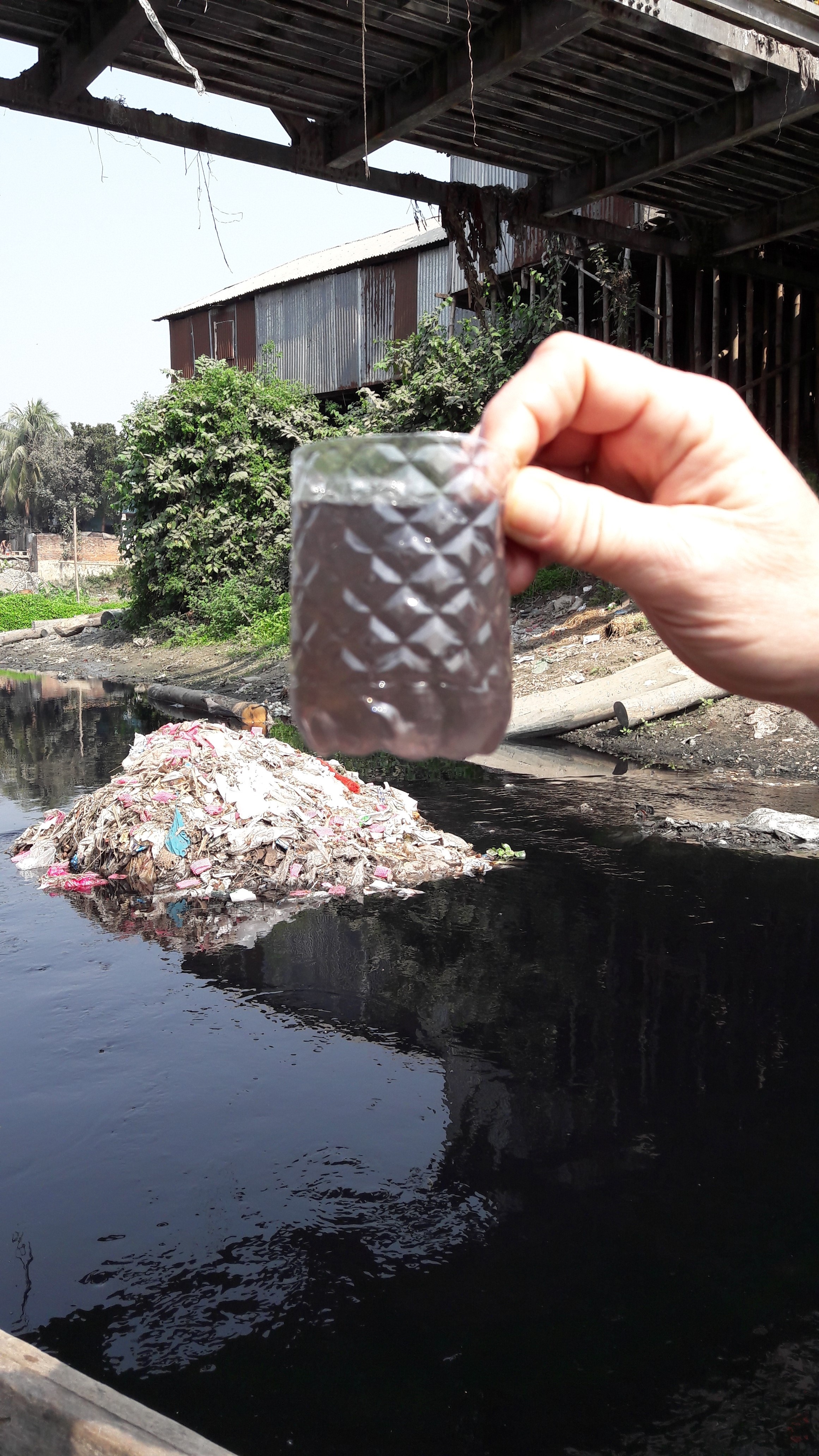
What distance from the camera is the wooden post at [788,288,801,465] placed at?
1521cm

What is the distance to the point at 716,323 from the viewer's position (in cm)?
1469

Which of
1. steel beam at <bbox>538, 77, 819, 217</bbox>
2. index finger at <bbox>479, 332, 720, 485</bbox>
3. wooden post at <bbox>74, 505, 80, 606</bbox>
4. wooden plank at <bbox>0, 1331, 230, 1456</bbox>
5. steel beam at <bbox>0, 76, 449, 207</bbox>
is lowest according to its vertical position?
wooden plank at <bbox>0, 1331, 230, 1456</bbox>

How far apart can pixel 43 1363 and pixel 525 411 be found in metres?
2.21

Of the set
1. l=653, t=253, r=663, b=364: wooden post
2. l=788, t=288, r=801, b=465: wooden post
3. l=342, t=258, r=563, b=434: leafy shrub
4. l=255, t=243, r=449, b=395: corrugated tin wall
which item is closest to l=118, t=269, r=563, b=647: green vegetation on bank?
l=255, t=243, r=449, b=395: corrugated tin wall

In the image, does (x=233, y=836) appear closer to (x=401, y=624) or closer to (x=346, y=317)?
(x=401, y=624)

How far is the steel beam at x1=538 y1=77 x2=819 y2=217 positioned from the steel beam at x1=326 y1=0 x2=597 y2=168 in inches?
68.1

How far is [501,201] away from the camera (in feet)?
29.8

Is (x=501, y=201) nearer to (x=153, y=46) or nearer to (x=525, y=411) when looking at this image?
(x=153, y=46)

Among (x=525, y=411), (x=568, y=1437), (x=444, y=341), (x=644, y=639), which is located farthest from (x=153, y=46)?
(x=444, y=341)

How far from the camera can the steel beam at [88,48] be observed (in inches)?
249

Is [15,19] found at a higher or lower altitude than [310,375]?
lower

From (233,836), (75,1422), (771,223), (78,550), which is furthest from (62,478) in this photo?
(75,1422)

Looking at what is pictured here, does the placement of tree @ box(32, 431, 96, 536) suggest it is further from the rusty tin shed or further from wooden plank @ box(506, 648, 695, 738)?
wooden plank @ box(506, 648, 695, 738)

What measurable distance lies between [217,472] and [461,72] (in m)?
16.0
